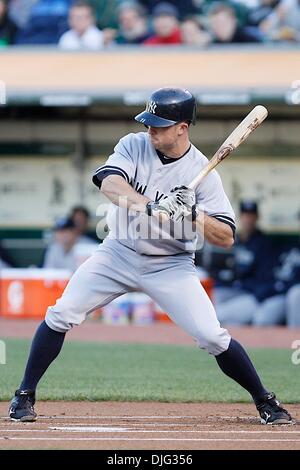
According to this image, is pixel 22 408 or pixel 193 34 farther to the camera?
pixel 193 34

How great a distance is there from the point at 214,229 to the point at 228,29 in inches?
307

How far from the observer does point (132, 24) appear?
13117mm

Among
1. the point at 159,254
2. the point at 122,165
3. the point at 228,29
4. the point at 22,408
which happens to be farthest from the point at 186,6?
the point at 22,408

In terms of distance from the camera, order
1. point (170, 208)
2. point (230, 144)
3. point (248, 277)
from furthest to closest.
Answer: point (248, 277)
point (230, 144)
point (170, 208)

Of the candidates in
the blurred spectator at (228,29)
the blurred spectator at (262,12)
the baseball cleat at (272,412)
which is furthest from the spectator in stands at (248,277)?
the baseball cleat at (272,412)

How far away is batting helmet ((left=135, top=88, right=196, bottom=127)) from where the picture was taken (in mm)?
5246

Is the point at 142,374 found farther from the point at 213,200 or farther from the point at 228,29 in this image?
the point at 228,29

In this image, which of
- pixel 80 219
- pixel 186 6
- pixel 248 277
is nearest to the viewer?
pixel 248 277

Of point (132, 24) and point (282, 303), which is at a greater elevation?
point (132, 24)

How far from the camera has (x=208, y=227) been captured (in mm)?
5152

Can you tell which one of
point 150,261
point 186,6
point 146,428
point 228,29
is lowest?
point 146,428

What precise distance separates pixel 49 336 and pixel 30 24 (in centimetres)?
850

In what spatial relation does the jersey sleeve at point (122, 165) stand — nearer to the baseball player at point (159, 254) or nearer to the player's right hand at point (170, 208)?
the baseball player at point (159, 254)

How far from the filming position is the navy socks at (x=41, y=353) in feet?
17.4
